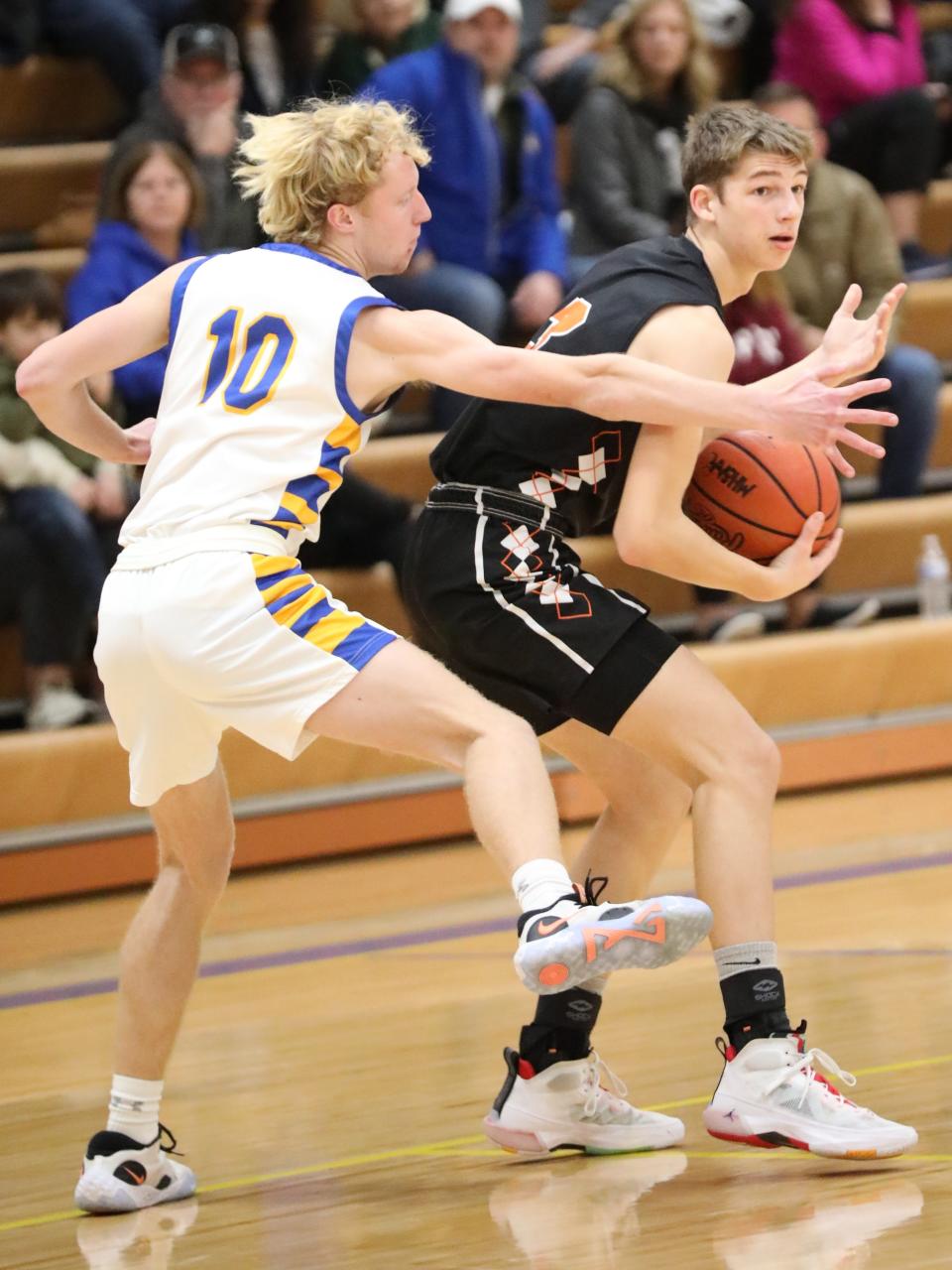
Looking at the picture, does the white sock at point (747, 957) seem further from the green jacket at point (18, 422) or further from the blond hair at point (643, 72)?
the blond hair at point (643, 72)

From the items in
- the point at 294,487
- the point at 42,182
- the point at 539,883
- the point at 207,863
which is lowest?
the point at 539,883

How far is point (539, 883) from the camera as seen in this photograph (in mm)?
3039

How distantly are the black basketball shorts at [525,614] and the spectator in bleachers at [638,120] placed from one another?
4.67 metres

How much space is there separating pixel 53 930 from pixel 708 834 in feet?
10.9

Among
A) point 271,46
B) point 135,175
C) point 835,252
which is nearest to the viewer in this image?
point 135,175

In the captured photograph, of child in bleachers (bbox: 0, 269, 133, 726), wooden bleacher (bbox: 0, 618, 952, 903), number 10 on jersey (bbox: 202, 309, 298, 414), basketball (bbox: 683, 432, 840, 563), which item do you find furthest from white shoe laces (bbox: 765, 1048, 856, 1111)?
child in bleachers (bbox: 0, 269, 133, 726)

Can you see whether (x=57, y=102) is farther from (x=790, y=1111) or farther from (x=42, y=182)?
(x=790, y=1111)

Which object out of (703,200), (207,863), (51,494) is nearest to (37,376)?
(207,863)

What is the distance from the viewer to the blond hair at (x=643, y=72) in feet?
26.8

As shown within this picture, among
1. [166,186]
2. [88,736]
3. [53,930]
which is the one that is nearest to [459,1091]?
[53,930]

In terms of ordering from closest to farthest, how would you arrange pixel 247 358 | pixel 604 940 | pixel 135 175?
1. pixel 604 940
2. pixel 247 358
3. pixel 135 175

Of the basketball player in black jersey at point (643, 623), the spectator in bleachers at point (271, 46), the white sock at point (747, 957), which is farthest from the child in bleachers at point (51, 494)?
the white sock at point (747, 957)

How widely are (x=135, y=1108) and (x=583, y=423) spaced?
4.65 feet

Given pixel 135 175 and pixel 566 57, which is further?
pixel 566 57
